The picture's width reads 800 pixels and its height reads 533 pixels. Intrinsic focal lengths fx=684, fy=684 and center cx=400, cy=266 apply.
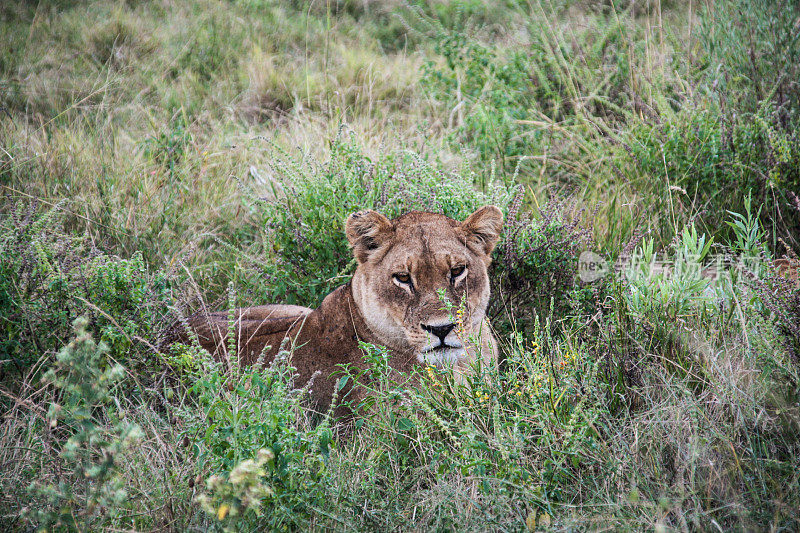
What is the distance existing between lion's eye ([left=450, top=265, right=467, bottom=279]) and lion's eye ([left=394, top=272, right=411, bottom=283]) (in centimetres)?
26

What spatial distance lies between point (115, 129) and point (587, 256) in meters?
5.19

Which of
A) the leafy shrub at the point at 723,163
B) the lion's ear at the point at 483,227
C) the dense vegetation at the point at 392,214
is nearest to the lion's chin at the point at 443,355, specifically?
the dense vegetation at the point at 392,214

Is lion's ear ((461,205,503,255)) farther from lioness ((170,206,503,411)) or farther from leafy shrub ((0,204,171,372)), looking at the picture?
leafy shrub ((0,204,171,372))

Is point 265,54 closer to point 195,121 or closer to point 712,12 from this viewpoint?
point 195,121

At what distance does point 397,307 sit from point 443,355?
0.41m

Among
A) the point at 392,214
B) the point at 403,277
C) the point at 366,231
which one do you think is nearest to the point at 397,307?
the point at 403,277

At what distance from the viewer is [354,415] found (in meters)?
4.03

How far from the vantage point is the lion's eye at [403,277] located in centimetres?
404

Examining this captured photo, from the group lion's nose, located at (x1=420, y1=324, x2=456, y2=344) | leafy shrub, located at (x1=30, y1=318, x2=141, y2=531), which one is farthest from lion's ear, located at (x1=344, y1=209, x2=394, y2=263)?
leafy shrub, located at (x1=30, y1=318, x2=141, y2=531)

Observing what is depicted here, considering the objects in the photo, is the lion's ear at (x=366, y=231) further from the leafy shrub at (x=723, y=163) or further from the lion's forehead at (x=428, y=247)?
the leafy shrub at (x=723, y=163)

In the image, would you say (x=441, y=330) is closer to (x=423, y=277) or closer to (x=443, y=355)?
(x=443, y=355)

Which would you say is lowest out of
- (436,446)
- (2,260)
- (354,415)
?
(354,415)

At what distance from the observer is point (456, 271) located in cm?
409

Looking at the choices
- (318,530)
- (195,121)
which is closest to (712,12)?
(195,121)
